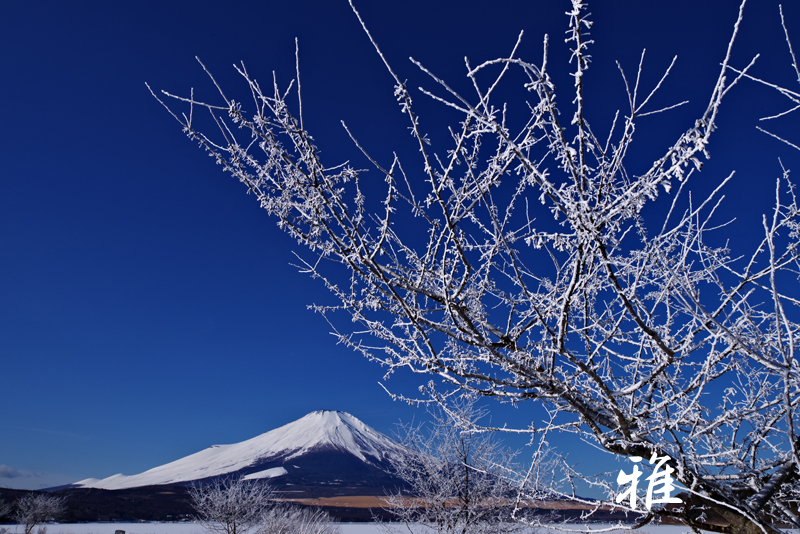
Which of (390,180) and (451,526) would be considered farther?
(451,526)

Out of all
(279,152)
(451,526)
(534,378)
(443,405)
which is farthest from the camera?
(451,526)

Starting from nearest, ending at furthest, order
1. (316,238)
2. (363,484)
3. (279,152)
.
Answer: (279,152) → (316,238) → (363,484)

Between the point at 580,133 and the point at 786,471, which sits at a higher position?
the point at 580,133

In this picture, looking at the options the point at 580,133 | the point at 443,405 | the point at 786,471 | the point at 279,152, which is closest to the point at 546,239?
the point at 580,133

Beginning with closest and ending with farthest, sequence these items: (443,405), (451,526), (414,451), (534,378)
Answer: (534,378) → (443,405) → (451,526) → (414,451)

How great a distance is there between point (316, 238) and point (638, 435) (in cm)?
196

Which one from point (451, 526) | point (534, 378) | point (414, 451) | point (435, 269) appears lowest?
point (451, 526)

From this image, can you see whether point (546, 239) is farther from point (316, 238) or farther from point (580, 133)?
point (316, 238)

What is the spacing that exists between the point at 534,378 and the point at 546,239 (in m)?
0.79

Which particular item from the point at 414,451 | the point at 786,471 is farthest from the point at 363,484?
the point at 786,471

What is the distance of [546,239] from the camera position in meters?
1.49

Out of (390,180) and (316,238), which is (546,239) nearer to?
(390,180)

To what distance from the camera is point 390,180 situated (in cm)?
174

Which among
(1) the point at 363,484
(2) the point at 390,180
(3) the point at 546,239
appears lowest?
(1) the point at 363,484
